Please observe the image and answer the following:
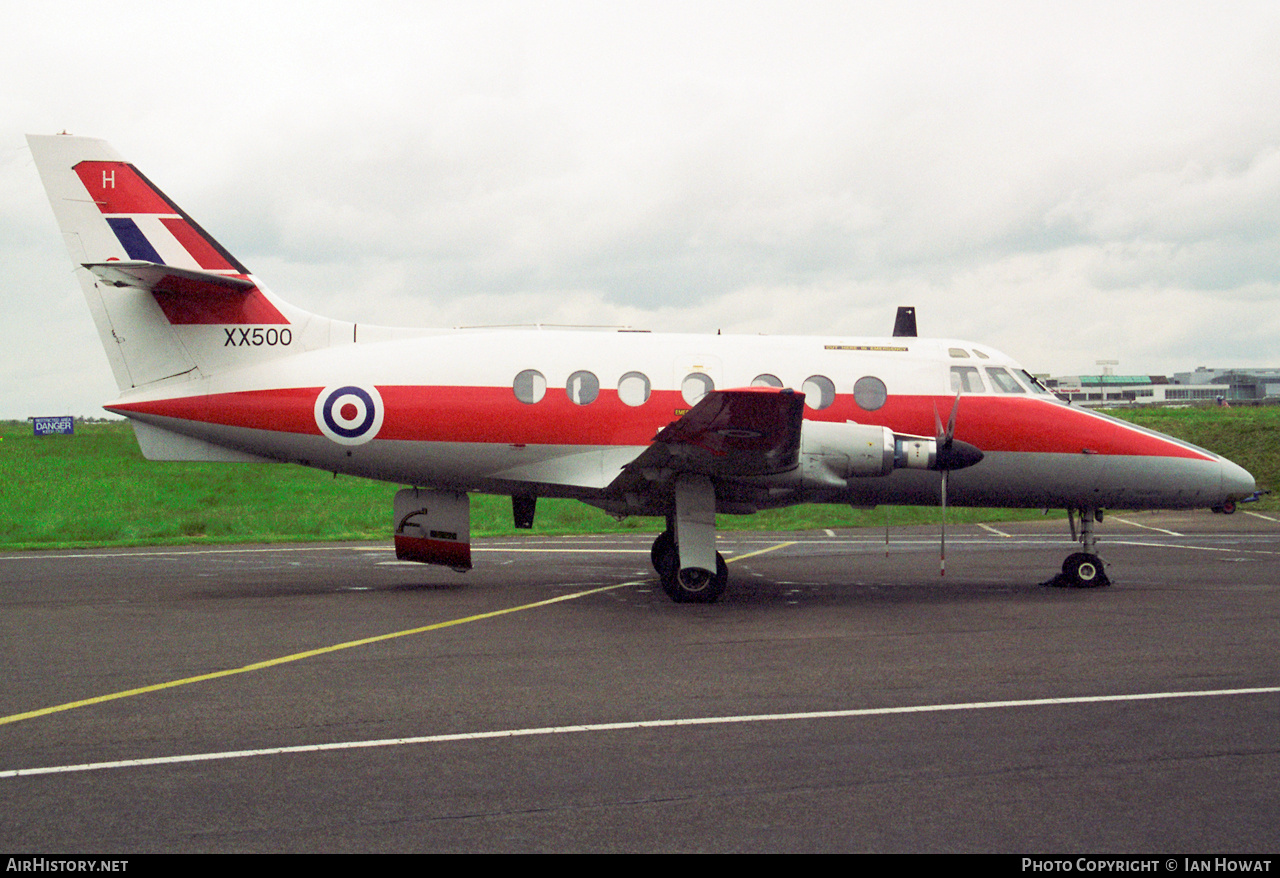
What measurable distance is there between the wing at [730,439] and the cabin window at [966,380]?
382cm

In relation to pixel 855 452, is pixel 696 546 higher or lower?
lower

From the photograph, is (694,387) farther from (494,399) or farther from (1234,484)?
(1234,484)

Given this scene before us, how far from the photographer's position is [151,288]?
52.9ft

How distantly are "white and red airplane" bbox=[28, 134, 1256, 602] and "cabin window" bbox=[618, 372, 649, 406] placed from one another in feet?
0.12

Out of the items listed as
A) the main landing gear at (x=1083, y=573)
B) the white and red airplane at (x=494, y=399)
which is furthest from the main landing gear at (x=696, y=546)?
the main landing gear at (x=1083, y=573)

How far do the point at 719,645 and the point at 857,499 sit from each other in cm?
589

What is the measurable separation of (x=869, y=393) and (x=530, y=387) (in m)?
5.49

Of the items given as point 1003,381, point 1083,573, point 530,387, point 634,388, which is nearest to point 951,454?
point 1003,381

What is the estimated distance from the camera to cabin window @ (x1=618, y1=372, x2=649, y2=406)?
1597cm

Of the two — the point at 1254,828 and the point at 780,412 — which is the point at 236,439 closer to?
the point at 780,412

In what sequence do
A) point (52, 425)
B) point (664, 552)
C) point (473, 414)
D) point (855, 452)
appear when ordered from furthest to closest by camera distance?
1. point (52, 425)
2. point (664, 552)
3. point (473, 414)
4. point (855, 452)

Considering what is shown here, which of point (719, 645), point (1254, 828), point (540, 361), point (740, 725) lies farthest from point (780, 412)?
point (1254, 828)

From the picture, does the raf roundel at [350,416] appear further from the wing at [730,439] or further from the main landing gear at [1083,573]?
the main landing gear at [1083,573]

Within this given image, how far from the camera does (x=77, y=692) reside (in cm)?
895
